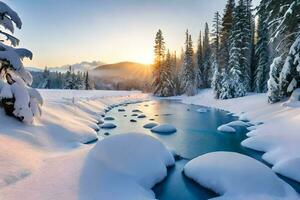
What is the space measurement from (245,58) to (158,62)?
2841 cm

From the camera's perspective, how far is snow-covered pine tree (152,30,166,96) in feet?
221

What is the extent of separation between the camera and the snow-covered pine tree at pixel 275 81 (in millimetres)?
28750

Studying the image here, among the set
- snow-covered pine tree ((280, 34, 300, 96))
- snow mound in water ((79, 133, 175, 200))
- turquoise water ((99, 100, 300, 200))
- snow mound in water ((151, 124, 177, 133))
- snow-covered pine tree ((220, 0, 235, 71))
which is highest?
snow-covered pine tree ((220, 0, 235, 71))

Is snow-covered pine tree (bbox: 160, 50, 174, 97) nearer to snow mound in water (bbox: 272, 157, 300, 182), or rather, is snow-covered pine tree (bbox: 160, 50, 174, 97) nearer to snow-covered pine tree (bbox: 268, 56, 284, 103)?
snow-covered pine tree (bbox: 268, 56, 284, 103)

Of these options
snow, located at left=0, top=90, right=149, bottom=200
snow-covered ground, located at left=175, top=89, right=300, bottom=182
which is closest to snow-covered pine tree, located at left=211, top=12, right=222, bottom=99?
snow-covered ground, located at left=175, top=89, right=300, bottom=182

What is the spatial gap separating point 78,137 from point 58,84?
100847 millimetres

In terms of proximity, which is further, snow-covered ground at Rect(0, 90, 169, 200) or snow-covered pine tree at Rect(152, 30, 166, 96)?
snow-covered pine tree at Rect(152, 30, 166, 96)

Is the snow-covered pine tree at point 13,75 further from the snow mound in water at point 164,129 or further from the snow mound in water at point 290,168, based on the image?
the snow mound in water at point 290,168

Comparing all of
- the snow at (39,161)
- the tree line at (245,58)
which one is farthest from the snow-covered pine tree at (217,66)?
the snow at (39,161)

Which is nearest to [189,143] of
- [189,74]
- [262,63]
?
[262,63]

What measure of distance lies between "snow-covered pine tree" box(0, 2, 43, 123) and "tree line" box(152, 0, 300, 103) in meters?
14.9

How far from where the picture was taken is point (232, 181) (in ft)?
36.7

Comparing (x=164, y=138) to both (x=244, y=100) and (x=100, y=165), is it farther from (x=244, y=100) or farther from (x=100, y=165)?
(x=244, y=100)

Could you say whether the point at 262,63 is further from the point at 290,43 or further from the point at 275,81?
the point at 290,43
